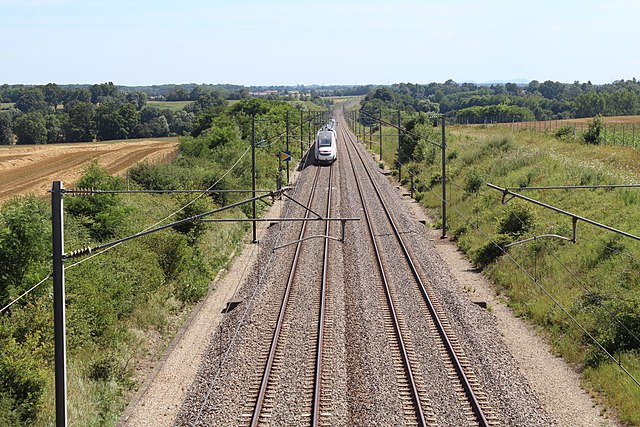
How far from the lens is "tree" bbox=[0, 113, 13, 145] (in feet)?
323

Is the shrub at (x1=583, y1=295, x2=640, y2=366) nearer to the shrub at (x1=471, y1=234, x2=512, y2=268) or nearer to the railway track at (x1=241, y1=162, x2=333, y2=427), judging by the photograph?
the railway track at (x1=241, y1=162, x2=333, y2=427)

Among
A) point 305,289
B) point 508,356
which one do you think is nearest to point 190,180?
point 305,289

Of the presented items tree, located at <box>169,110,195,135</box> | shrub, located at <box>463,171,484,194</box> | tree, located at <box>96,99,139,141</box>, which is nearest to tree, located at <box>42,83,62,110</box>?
tree, located at <box>169,110,195,135</box>

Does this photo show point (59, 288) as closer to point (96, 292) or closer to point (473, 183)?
point (96, 292)

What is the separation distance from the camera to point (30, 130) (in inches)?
3888

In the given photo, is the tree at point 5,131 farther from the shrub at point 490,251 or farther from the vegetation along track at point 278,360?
the shrub at point 490,251

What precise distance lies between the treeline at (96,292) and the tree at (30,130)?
7320cm

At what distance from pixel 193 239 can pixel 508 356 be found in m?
15.7

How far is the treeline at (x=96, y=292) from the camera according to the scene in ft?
47.6

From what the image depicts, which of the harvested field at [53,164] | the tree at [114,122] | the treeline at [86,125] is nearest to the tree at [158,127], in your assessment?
the treeline at [86,125]

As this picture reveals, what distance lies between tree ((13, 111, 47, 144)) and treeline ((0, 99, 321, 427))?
73.2m

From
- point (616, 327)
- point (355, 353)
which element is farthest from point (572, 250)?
point (355, 353)

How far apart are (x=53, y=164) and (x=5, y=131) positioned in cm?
4307

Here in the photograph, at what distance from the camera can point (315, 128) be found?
107938 mm
